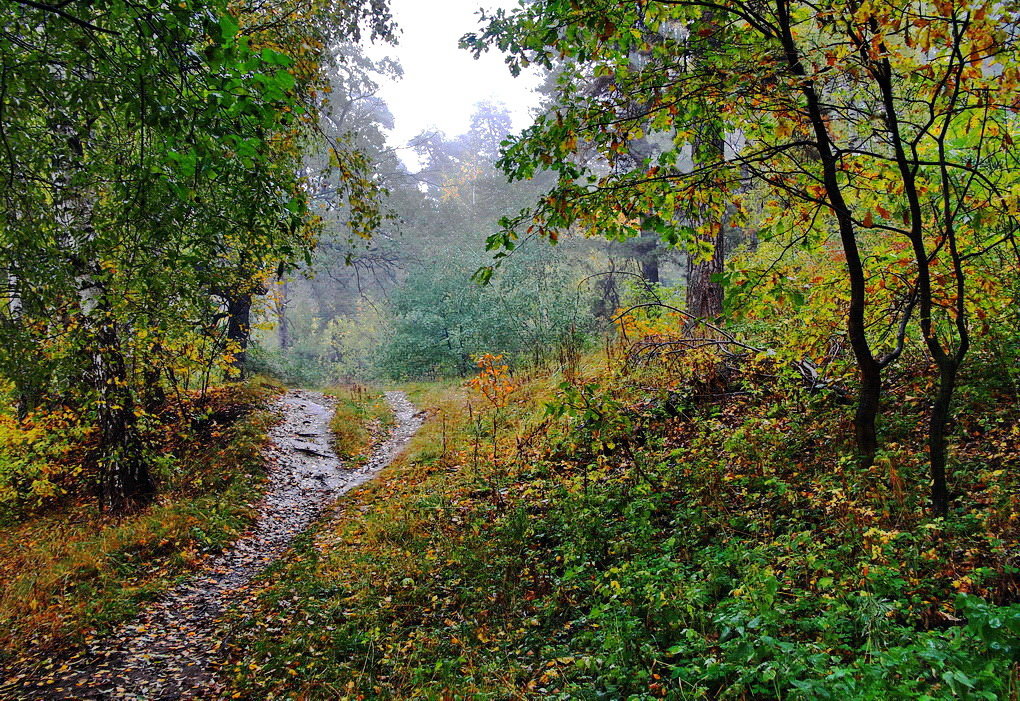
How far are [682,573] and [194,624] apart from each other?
14.6 ft

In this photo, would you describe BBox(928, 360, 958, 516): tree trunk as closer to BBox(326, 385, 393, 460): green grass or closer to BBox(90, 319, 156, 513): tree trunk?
BBox(90, 319, 156, 513): tree trunk

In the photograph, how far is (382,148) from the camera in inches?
1179

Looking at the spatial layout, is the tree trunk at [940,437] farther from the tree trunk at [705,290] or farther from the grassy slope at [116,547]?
the grassy slope at [116,547]

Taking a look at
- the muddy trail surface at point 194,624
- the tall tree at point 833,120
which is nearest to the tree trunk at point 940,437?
the tall tree at point 833,120

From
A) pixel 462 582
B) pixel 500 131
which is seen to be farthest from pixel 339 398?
pixel 500 131

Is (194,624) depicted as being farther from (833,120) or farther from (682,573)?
(833,120)

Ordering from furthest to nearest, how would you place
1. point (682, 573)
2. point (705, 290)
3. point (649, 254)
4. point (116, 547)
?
point (649, 254)
point (705, 290)
point (116, 547)
point (682, 573)

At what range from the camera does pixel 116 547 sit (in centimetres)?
655

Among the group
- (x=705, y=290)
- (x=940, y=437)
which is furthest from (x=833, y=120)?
(x=705, y=290)

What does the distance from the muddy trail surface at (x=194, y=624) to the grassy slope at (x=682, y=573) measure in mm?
354

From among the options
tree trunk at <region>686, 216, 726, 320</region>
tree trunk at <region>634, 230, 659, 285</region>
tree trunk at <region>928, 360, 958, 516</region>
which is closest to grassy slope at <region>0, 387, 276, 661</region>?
tree trunk at <region>928, 360, 958, 516</region>

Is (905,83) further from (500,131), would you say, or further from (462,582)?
(500,131)

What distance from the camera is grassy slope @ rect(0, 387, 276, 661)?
514 centimetres

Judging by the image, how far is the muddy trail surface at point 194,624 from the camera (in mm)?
4301
